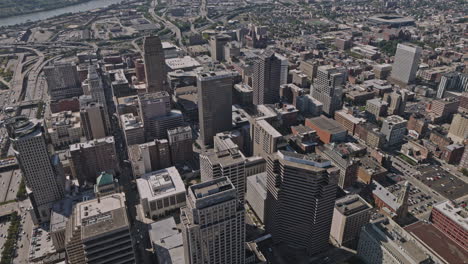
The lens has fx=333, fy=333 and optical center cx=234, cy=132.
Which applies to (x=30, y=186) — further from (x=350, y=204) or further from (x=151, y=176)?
(x=350, y=204)

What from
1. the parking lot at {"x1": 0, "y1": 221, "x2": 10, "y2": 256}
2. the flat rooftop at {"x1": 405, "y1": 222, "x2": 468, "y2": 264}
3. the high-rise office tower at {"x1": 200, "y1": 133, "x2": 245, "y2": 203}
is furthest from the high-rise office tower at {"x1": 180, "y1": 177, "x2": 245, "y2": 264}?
the parking lot at {"x1": 0, "y1": 221, "x2": 10, "y2": 256}


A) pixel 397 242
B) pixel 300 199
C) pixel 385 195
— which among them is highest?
pixel 300 199

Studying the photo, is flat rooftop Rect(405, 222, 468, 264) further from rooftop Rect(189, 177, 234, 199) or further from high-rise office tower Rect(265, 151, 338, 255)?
rooftop Rect(189, 177, 234, 199)

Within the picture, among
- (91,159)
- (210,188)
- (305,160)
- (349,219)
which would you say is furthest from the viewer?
(91,159)

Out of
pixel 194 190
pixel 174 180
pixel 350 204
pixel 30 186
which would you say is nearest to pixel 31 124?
pixel 30 186

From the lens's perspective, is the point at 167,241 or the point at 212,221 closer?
the point at 212,221

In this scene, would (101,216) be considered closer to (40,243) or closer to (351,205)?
(40,243)

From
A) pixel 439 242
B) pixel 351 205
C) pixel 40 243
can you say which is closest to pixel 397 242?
pixel 351 205
